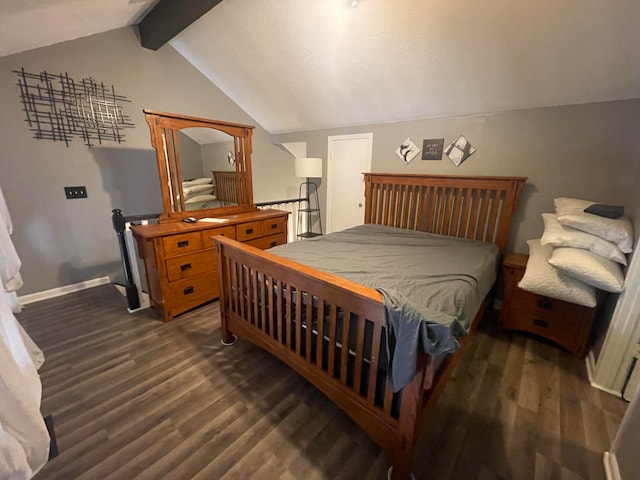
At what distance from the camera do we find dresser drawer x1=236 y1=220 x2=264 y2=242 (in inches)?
112

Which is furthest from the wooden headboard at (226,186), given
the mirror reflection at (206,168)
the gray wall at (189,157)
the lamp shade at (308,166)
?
the lamp shade at (308,166)

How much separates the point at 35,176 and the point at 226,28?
7.97 ft

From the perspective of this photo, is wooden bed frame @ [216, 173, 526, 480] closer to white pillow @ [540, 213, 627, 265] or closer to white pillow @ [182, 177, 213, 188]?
white pillow @ [540, 213, 627, 265]

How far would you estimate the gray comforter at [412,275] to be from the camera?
1026 mm

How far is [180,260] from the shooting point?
7.98 feet

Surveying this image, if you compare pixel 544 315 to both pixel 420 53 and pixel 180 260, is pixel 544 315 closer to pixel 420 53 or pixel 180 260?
pixel 420 53

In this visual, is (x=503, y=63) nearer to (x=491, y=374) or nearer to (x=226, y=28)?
(x=491, y=374)

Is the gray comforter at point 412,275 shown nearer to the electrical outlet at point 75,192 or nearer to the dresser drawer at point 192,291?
the dresser drawer at point 192,291

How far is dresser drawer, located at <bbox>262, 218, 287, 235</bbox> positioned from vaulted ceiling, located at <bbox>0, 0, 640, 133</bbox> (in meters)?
1.60

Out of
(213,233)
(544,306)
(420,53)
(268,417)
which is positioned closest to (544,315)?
(544,306)

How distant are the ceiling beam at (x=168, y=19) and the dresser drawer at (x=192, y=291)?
2.38 m

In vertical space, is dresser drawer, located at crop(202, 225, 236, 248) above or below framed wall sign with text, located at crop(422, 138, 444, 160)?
below

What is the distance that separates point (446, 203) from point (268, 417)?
249 cm

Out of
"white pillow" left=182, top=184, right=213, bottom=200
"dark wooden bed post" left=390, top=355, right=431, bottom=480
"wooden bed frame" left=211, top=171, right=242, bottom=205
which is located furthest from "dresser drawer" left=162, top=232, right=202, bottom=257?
"dark wooden bed post" left=390, top=355, right=431, bottom=480
